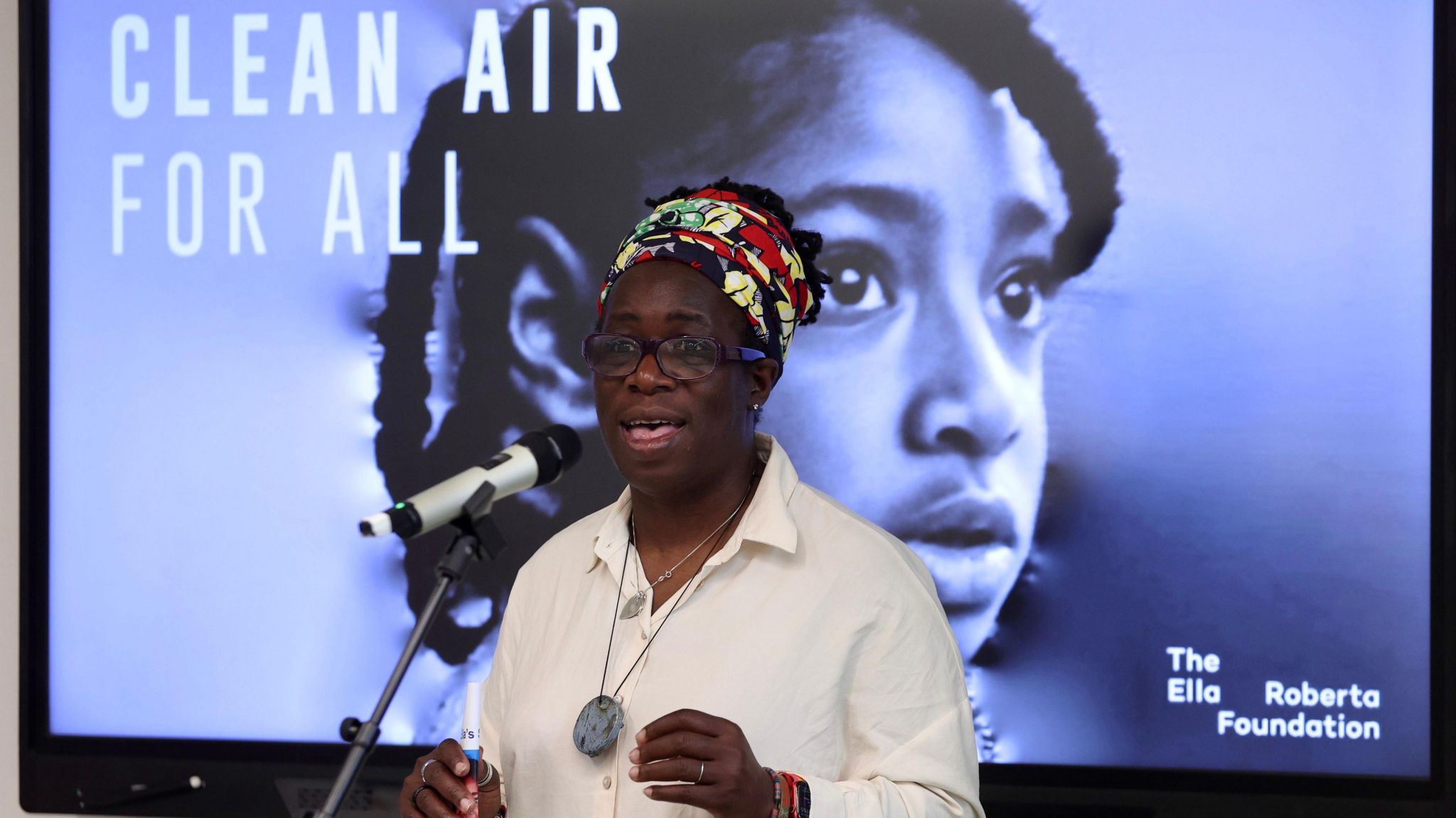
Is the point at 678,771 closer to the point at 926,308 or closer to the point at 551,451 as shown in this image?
the point at 551,451

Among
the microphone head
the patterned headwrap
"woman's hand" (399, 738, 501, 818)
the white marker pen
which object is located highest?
the patterned headwrap

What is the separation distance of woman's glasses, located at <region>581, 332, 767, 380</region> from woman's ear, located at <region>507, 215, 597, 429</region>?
1029 mm

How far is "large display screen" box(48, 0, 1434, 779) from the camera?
243 cm

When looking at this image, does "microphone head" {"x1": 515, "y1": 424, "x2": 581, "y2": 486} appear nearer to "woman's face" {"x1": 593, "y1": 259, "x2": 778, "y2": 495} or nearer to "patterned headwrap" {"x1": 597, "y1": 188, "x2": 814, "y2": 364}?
"woman's face" {"x1": 593, "y1": 259, "x2": 778, "y2": 495}

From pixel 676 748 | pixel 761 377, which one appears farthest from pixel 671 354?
pixel 676 748

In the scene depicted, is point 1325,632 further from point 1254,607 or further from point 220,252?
point 220,252

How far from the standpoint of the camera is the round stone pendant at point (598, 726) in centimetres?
150

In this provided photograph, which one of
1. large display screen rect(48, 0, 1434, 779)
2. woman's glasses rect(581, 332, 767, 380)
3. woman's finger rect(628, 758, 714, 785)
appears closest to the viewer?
woman's finger rect(628, 758, 714, 785)

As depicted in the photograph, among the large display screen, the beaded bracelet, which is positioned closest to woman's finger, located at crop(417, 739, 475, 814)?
the beaded bracelet

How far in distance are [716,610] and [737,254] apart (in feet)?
1.46

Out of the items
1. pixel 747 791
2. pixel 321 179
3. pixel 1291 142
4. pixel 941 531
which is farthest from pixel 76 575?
pixel 1291 142

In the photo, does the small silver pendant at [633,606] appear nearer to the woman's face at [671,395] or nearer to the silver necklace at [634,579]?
the silver necklace at [634,579]

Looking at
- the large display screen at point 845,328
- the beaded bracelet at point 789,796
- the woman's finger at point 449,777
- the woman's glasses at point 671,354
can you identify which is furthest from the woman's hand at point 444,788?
the large display screen at point 845,328

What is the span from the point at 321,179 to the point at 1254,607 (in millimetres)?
2087
